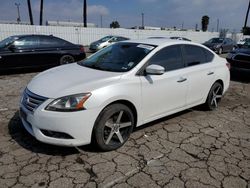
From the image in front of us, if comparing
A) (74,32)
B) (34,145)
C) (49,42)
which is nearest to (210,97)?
(34,145)

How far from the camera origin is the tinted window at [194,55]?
4.30m

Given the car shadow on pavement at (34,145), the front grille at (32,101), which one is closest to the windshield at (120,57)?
the front grille at (32,101)

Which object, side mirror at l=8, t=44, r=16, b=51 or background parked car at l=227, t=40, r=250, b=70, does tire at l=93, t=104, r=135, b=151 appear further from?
background parked car at l=227, t=40, r=250, b=70

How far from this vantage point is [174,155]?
327cm

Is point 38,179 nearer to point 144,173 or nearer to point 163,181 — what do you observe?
point 144,173

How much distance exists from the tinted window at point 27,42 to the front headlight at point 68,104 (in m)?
6.13

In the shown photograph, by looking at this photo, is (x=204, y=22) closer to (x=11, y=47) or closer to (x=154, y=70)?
(x=11, y=47)

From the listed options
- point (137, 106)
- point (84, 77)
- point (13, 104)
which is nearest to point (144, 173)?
point (137, 106)

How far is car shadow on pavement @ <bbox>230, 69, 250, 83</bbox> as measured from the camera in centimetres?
827

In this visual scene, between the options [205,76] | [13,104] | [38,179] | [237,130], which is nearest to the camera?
[38,179]

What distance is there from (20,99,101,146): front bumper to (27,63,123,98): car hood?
0.70 ft

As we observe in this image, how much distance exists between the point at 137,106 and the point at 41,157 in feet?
4.92

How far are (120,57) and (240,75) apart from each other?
23.1 ft

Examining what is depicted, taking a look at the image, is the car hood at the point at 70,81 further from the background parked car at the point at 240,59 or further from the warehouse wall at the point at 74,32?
the warehouse wall at the point at 74,32
